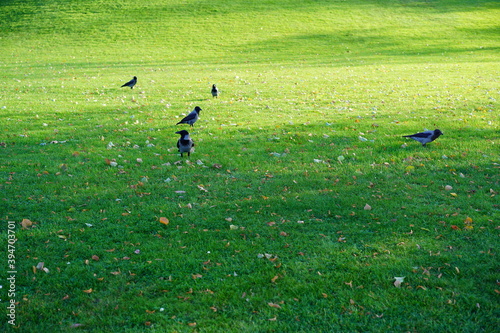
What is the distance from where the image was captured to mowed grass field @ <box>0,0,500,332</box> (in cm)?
470

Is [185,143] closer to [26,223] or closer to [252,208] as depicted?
[252,208]

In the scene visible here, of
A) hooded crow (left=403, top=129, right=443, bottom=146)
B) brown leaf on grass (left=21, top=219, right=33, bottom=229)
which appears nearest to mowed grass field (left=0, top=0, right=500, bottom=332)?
brown leaf on grass (left=21, top=219, right=33, bottom=229)

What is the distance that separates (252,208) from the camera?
7199mm

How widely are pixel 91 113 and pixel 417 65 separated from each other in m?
23.7

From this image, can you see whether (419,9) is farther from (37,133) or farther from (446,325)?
(446,325)

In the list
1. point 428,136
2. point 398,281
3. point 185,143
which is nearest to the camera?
point 398,281

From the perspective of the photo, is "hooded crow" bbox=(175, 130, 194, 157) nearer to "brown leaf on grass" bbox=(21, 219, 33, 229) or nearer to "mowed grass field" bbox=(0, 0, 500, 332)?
"mowed grass field" bbox=(0, 0, 500, 332)

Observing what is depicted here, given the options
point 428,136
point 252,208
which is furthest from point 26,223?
point 428,136

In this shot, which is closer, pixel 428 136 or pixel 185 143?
pixel 185 143

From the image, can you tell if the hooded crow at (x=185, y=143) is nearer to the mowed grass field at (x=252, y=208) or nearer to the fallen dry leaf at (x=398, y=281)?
the mowed grass field at (x=252, y=208)

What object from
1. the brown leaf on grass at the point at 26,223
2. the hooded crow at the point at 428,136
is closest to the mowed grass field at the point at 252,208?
the brown leaf on grass at the point at 26,223

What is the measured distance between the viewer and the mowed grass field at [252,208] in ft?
15.4

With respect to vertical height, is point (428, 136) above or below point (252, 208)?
above

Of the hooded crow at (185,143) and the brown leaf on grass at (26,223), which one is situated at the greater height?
the hooded crow at (185,143)
